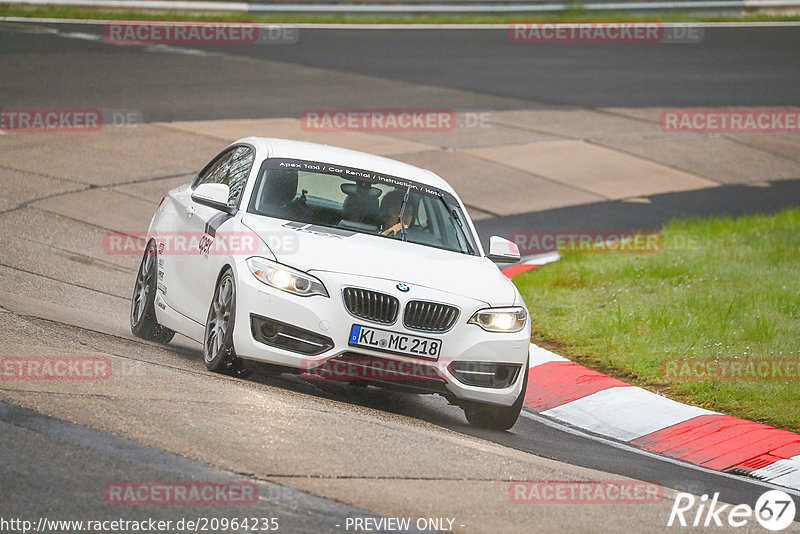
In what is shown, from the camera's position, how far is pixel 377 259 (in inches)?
322

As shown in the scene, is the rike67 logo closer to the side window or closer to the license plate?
the license plate

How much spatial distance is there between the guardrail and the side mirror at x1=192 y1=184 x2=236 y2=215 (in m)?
21.7

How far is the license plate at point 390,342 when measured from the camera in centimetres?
775

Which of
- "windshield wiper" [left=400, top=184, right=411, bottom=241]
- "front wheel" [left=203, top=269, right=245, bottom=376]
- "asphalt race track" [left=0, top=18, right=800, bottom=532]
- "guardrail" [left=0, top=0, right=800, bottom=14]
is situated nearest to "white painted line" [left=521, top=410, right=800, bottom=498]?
"asphalt race track" [left=0, top=18, right=800, bottom=532]

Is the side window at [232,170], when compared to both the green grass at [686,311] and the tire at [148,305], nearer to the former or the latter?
the tire at [148,305]

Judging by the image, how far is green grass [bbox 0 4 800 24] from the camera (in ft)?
95.3

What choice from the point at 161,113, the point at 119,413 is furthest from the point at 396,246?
the point at 161,113

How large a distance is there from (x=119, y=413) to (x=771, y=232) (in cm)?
1165

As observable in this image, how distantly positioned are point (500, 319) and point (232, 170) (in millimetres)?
2697

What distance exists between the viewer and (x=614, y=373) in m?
10.8

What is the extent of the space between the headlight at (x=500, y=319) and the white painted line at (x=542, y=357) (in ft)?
8.06

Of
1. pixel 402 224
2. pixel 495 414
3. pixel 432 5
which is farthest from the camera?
pixel 432 5

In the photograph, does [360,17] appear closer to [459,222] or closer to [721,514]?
[459,222]

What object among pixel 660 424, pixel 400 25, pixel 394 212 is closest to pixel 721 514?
pixel 660 424
